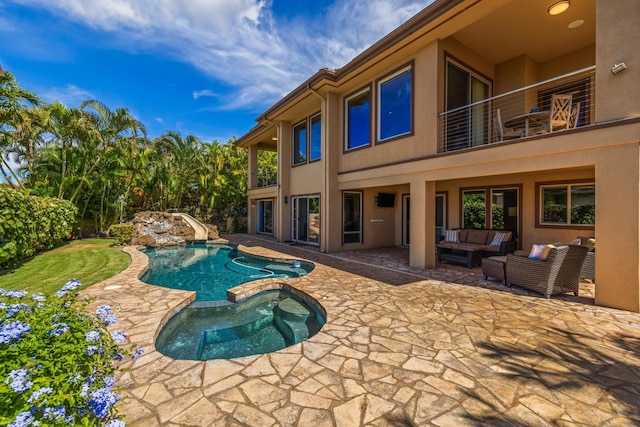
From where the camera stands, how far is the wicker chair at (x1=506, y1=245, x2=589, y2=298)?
243 inches

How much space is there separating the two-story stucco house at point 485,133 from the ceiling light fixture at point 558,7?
0.11 meters

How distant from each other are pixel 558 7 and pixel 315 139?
9576 mm

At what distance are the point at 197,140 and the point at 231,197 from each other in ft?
16.3

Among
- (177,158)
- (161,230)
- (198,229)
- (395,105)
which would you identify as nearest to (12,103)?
(161,230)

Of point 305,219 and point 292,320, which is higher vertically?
point 305,219

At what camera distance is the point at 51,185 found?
14547 mm

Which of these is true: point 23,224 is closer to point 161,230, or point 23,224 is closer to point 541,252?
point 161,230

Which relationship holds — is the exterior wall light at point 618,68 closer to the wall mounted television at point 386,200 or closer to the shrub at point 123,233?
the wall mounted television at point 386,200

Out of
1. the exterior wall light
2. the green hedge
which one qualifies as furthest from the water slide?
the exterior wall light

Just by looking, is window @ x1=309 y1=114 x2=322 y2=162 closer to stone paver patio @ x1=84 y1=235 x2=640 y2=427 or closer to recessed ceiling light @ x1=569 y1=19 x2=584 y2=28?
stone paver patio @ x1=84 y1=235 x2=640 y2=427

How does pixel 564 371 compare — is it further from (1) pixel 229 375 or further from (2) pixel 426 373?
(1) pixel 229 375

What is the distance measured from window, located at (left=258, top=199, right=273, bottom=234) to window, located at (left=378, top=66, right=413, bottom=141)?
423 inches

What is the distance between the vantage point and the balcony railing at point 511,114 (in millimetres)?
8656

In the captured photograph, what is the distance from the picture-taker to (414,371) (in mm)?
3516
